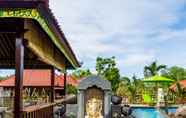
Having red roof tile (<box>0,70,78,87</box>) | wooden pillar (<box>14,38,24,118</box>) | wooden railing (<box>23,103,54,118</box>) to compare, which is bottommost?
wooden railing (<box>23,103,54,118</box>)

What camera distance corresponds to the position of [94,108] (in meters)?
13.5

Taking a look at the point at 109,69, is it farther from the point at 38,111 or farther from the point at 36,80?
the point at 38,111

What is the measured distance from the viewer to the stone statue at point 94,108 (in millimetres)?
13465

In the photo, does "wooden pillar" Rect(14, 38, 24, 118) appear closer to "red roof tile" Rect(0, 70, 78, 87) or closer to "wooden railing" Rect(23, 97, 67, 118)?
"wooden railing" Rect(23, 97, 67, 118)

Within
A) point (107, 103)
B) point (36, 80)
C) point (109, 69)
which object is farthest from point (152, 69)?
point (107, 103)

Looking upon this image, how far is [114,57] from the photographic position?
44.1m

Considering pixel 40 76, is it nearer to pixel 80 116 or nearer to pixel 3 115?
pixel 80 116

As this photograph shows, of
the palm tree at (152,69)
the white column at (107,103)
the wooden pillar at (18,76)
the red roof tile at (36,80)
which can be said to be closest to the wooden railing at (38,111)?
the wooden pillar at (18,76)

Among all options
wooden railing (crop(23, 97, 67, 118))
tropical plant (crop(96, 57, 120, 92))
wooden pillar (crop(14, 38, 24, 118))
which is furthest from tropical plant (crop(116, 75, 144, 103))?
wooden pillar (crop(14, 38, 24, 118))

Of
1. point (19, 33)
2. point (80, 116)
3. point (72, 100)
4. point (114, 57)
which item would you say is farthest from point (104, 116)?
point (114, 57)

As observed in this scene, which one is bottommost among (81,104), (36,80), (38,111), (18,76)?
(38,111)

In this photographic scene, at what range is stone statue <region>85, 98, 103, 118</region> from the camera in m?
13.5

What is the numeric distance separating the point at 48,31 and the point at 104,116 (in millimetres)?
5441

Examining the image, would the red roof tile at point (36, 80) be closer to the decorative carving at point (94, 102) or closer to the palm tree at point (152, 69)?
the palm tree at point (152, 69)
